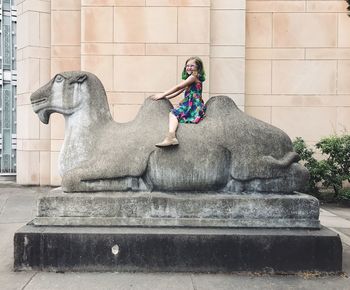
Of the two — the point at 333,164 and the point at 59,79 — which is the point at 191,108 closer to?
the point at 59,79

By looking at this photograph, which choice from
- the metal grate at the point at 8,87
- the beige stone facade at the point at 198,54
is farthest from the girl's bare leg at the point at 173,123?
the metal grate at the point at 8,87

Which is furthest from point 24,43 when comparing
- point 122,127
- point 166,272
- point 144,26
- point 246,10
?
point 166,272

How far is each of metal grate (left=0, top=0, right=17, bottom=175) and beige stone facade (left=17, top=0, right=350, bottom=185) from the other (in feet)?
5.25

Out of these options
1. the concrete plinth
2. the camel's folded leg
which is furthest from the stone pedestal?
the camel's folded leg

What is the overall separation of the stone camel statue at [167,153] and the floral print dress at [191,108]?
0.40 ft

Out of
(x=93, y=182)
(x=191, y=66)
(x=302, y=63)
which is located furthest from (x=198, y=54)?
(x=93, y=182)

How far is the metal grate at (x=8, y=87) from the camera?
11.5m

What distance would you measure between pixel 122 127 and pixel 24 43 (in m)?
7.18

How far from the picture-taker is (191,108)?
178 inches

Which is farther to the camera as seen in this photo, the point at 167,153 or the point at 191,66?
the point at 191,66

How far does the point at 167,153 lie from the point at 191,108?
29.7 inches

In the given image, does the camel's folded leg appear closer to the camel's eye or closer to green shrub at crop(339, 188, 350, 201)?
the camel's eye

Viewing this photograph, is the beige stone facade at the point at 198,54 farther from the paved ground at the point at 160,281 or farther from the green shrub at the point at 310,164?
the paved ground at the point at 160,281

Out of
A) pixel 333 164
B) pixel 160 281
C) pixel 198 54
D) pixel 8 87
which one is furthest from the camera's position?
pixel 8 87
